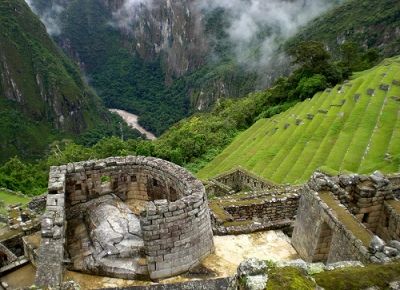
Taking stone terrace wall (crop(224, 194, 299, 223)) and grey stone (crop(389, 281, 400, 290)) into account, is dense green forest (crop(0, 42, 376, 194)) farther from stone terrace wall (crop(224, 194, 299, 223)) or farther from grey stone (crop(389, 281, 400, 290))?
grey stone (crop(389, 281, 400, 290))

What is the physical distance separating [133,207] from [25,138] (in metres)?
155

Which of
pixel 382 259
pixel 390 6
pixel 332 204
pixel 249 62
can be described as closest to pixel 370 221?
pixel 332 204

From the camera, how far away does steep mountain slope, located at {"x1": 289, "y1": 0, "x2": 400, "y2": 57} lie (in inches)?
4825

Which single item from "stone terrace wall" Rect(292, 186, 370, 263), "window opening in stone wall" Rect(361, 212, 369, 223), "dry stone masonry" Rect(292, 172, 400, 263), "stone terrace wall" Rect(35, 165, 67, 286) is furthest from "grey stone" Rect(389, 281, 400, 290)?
"stone terrace wall" Rect(35, 165, 67, 286)

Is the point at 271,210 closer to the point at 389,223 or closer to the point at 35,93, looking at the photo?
the point at 389,223

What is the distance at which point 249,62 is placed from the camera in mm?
198875

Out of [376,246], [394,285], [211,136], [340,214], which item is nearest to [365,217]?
[340,214]

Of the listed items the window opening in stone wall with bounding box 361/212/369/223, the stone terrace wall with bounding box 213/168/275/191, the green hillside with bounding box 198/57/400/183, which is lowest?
the window opening in stone wall with bounding box 361/212/369/223

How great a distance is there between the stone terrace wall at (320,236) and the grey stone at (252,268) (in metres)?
2.49

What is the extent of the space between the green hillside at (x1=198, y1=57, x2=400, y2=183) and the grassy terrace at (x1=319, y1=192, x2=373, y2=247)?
18.7 meters

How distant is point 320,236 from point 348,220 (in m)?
0.97

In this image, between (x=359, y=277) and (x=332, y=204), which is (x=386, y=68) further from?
(x=359, y=277)

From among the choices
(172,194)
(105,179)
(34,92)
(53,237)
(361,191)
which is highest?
(34,92)

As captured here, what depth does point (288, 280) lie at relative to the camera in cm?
689
